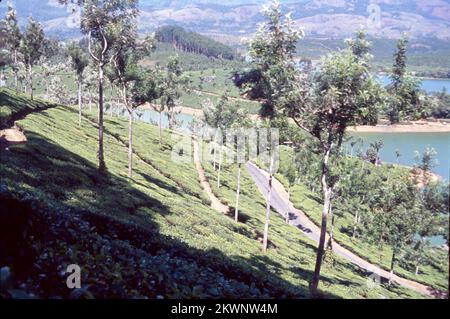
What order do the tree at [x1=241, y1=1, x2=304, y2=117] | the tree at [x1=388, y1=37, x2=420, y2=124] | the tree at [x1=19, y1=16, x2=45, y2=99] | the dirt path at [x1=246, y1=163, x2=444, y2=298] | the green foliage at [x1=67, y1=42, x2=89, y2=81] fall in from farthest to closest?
the tree at [x1=19, y1=16, x2=45, y2=99] → the green foliage at [x1=67, y1=42, x2=89, y2=81] → the dirt path at [x1=246, y1=163, x2=444, y2=298] → the tree at [x1=241, y1=1, x2=304, y2=117] → the tree at [x1=388, y1=37, x2=420, y2=124]

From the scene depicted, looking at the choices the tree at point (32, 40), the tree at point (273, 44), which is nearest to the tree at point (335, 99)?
the tree at point (273, 44)

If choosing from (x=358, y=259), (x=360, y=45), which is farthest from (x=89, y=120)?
(x=360, y=45)

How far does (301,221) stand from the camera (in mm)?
84562

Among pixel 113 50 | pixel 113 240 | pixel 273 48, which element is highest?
pixel 273 48

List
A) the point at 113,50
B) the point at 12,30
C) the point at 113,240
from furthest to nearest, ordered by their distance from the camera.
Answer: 1. the point at 12,30
2. the point at 113,50
3. the point at 113,240

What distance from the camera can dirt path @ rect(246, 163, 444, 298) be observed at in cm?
5787

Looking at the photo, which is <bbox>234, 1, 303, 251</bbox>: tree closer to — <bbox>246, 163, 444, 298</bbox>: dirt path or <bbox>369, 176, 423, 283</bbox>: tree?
<bbox>369, 176, 423, 283</bbox>: tree

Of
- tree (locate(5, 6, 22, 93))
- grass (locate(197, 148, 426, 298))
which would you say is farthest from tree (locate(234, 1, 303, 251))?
Answer: tree (locate(5, 6, 22, 93))

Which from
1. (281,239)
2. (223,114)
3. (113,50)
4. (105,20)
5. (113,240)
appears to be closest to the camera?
(113,240)

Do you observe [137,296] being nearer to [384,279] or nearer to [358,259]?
[384,279]

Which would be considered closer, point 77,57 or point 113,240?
point 113,240

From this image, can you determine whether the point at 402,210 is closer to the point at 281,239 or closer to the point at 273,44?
the point at 273,44

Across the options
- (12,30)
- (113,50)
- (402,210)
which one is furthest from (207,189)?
(402,210)
